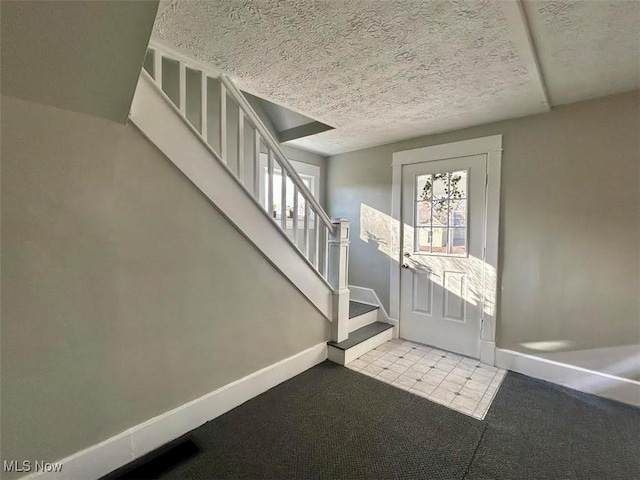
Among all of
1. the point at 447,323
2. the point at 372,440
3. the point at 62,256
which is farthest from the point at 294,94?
the point at 447,323

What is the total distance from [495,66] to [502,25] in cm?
40

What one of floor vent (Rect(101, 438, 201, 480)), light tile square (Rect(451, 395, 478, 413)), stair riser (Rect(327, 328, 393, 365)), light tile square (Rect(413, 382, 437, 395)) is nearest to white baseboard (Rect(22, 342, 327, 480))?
floor vent (Rect(101, 438, 201, 480))

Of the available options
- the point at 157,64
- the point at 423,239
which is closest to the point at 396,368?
the point at 423,239

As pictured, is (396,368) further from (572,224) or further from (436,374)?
(572,224)

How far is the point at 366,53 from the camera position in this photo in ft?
5.49

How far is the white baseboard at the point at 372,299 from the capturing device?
338 centimetres

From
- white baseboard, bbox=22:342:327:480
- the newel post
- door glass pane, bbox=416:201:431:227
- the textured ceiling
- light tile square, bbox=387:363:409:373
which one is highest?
the textured ceiling

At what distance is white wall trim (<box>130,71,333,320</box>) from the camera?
154 cm

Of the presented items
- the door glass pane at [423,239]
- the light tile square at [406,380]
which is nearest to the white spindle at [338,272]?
the light tile square at [406,380]

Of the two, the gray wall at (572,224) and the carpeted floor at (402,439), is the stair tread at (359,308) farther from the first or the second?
the gray wall at (572,224)

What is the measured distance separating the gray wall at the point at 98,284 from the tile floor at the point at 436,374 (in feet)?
4.55

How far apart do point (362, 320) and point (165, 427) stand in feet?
6.99

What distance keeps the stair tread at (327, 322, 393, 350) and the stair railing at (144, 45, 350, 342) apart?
0.22 ft

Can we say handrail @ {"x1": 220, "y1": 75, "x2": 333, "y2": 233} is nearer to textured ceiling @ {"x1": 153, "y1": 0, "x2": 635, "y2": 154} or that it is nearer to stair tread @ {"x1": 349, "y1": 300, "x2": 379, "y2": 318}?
textured ceiling @ {"x1": 153, "y1": 0, "x2": 635, "y2": 154}
